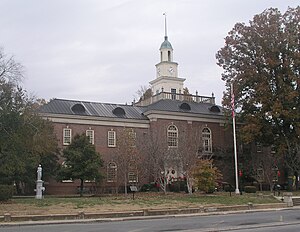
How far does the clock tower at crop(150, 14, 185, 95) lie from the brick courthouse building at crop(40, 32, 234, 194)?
194 centimetres

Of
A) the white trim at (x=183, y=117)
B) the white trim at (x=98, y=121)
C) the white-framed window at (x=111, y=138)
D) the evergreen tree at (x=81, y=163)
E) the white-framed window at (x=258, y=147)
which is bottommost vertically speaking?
the evergreen tree at (x=81, y=163)

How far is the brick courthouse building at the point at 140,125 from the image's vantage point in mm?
45562

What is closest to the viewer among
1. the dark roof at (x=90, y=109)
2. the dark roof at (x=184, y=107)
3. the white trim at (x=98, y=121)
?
the white trim at (x=98, y=121)

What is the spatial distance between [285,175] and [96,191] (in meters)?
26.0

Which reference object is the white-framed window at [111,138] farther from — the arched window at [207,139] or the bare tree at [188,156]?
the arched window at [207,139]

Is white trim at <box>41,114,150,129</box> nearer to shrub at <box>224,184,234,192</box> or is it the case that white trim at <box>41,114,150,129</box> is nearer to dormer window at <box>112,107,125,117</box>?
dormer window at <box>112,107,125,117</box>

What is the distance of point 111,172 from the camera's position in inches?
1841

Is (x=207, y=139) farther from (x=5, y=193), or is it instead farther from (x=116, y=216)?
(x=116, y=216)

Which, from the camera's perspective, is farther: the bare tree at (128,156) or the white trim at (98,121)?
the white trim at (98,121)

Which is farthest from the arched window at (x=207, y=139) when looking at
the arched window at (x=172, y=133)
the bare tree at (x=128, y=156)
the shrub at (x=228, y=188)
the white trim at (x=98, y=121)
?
the bare tree at (x=128, y=156)

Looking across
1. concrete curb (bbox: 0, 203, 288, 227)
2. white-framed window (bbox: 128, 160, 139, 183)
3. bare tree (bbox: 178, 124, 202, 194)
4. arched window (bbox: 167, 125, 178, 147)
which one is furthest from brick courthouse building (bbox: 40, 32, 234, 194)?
concrete curb (bbox: 0, 203, 288, 227)

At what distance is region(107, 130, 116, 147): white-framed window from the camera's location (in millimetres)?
49125

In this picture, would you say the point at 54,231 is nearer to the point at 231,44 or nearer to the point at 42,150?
the point at 42,150

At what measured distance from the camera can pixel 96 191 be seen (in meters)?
44.8
